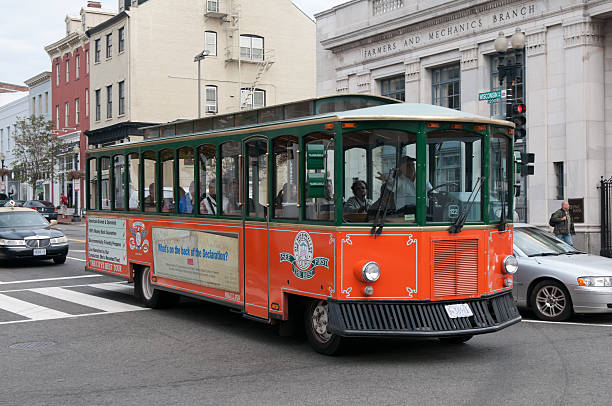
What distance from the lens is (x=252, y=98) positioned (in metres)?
51.8

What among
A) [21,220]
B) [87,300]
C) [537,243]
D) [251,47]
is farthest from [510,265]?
[251,47]

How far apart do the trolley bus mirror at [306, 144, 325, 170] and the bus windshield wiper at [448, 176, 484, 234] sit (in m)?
1.65

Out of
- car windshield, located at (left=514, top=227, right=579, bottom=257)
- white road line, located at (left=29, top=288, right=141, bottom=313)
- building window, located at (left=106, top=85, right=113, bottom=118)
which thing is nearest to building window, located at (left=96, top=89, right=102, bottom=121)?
building window, located at (left=106, top=85, right=113, bottom=118)

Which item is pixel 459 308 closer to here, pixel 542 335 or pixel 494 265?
pixel 494 265

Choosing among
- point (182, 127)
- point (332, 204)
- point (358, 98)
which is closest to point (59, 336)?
point (182, 127)

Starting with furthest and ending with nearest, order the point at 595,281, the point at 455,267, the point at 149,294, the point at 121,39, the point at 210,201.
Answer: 1. the point at 121,39
2. the point at 149,294
3. the point at 595,281
4. the point at 210,201
5. the point at 455,267

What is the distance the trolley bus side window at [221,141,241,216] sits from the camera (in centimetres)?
1041

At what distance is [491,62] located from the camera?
24141 mm

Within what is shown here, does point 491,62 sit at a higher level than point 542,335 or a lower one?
higher

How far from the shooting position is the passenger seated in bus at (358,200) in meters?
8.47

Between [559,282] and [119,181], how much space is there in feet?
25.9

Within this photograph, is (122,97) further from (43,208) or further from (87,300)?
(87,300)

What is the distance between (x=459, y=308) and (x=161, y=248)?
5700mm

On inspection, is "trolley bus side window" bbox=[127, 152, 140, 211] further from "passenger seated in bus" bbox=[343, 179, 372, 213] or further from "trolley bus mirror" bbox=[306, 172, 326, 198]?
"passenger seated in bus" bbox=[343, 179, 372, 213]
